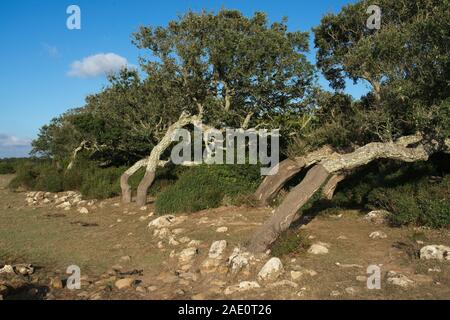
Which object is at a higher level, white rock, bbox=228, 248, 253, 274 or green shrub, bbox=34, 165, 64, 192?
green shrub, bbox=34, 165, 64, 192

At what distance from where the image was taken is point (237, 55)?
12836mm

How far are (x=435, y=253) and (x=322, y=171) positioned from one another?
228cm

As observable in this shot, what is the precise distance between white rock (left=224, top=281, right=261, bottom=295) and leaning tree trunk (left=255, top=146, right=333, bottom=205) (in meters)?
6.16

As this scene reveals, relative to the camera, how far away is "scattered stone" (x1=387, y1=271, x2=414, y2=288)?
18.2ft

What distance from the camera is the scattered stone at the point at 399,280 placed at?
5.54 m

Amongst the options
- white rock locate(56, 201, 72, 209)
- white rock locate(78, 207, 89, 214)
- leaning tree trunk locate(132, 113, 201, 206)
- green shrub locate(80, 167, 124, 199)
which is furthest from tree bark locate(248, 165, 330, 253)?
green shrub locate(80, 167, 124, 199)

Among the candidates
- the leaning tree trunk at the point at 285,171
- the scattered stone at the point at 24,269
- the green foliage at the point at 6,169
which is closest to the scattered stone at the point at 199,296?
the scattered stone at the point at 24,269

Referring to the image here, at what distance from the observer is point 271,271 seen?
19.7 ft

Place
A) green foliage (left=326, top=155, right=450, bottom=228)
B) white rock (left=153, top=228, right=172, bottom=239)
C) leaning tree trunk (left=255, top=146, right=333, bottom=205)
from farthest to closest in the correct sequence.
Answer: leaning tree trunk (left=255, top=146, right=333, bottom=205) < white rock (left=153, top=228, right=172, bottom=239) < green foliage (left=326, top=155, right=450, bottom=228)

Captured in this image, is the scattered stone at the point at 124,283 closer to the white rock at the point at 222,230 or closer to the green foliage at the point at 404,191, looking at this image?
the white rock at the point at 222,230

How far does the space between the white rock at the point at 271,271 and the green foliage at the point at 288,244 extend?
0.75 metres

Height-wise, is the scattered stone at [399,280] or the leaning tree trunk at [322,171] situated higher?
the leaning tree trunk at [322,171]

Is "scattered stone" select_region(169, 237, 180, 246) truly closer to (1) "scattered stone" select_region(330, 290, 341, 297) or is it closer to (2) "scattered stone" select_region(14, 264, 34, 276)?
(2) "scattered stone" select_region(14, 264, 34, 276)

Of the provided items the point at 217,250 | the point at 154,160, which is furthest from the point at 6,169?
the point at 217,250
